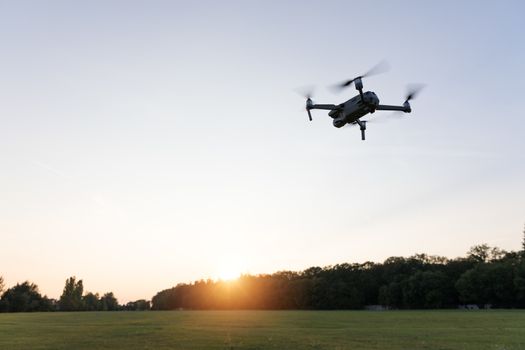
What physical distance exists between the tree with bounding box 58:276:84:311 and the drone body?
162 metres

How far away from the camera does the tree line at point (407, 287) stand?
13075 cm

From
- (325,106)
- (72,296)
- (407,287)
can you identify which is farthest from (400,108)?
(72,296)

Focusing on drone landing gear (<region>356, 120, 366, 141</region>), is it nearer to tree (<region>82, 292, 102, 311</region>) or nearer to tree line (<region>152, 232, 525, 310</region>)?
tree line (<region>152, 232, 525, 310</region>)

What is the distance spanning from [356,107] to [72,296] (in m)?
167

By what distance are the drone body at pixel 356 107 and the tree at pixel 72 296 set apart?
533 ft

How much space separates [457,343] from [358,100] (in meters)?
20.3

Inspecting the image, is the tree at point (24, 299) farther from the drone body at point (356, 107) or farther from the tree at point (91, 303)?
the drone body at point (356, 107)

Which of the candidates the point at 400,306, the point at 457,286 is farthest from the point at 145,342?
the point at 400,306

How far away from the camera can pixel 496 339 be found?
3672cm

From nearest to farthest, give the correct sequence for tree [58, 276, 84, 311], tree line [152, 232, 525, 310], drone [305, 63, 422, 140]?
drone [305, 63, 422, 140], tree line [152, 232, 525, 310], tree [58, 276, 84, 311]

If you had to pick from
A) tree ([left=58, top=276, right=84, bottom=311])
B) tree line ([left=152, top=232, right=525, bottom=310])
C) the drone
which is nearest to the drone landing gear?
the drone

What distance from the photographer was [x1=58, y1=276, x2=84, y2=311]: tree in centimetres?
16762

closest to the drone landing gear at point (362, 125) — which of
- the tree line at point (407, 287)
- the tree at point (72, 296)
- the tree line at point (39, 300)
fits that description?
the tree line at point (407, 287)

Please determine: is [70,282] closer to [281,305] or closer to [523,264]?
[281,305]
